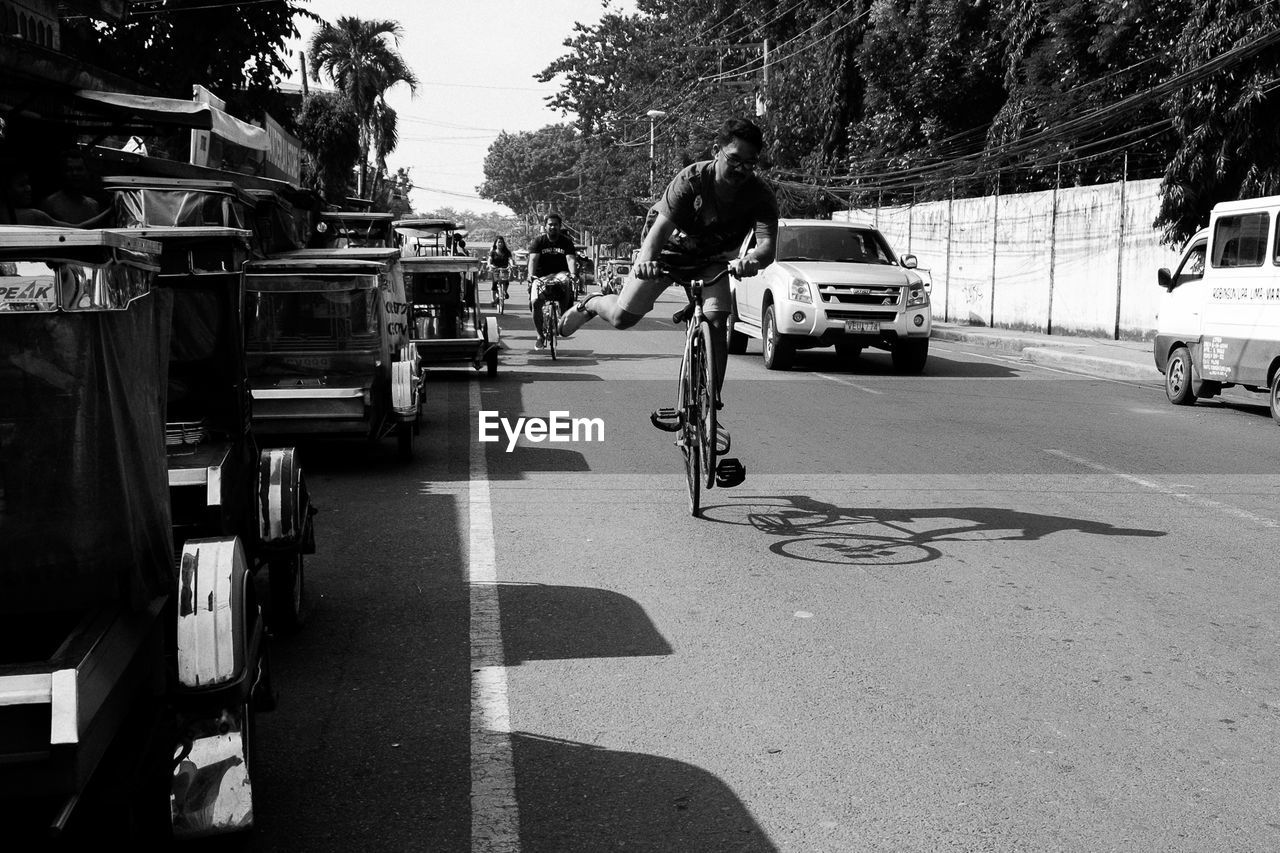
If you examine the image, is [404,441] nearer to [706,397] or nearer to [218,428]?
[706,397]

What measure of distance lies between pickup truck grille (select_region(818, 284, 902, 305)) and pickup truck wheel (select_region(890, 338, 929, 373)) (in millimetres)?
583

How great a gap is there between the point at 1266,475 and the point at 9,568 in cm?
911

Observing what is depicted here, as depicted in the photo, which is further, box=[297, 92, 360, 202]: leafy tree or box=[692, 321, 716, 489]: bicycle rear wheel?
box=[297, 92, 360, 202]: leafy tree

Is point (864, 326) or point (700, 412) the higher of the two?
point (864, 326)

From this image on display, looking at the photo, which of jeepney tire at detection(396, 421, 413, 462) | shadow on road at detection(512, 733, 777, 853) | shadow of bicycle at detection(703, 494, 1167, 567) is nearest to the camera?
shadow on road at detection(512, 733, 777, 853)

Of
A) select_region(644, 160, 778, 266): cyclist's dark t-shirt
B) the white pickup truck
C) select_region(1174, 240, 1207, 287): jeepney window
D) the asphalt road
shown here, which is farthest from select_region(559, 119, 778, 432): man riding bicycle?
the white pickup truck

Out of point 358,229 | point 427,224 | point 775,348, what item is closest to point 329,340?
point 775,348

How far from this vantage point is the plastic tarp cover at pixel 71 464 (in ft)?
10.2

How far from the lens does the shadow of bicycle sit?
288 inches

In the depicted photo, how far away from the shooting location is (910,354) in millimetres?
18266

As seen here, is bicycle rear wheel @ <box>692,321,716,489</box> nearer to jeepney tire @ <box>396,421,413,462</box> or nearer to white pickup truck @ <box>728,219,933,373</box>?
jeepney tire @ <box>396,421,413,462</box>

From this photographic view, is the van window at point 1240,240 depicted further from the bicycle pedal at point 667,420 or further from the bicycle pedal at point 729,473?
the bicycle pedal at point 729,473

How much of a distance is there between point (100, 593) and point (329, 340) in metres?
7.08

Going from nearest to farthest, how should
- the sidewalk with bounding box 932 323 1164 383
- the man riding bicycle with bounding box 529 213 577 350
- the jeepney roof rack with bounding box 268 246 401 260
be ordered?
the jeepney roof rack with bounding box 268 246 401 260
the man riding bicycle with bounding box 529 213 577 350
the sidewalk with bounding box 932 323 1164 383
